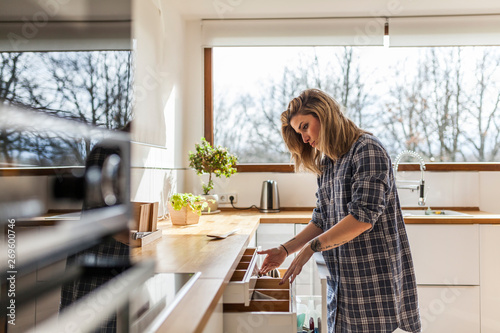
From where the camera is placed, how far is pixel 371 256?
4.65ft

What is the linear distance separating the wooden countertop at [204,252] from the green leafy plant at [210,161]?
0.30 metres

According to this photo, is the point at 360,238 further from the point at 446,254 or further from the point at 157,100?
the point at 157,100

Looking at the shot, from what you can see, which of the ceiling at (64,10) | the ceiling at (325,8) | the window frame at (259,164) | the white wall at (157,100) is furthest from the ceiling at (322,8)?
the ceiling at (64,10)

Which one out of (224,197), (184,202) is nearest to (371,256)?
(184,202)

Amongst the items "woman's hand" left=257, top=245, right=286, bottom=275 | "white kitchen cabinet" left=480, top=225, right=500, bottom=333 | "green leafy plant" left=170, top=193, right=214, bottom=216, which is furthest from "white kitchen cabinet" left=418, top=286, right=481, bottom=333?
"green leafy plant" left=170, top=193, right=214, bottom=216

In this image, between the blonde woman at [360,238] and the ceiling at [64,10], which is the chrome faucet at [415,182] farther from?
the ceiling at [64,10]

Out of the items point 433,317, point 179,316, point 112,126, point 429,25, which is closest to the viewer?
point 112,126

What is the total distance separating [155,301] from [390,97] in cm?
289

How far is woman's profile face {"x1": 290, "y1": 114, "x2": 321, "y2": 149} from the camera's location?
155 cm

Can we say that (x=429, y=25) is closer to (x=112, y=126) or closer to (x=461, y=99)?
(x=461, y=99)

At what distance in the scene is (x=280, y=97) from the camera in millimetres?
3291

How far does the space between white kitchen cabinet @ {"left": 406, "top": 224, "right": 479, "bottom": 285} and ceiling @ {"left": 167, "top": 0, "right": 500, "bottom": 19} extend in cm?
157

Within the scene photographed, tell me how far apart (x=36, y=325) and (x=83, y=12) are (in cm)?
29

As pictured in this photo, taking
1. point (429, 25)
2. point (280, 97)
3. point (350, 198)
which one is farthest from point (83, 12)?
point (429, 25)
